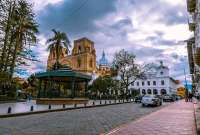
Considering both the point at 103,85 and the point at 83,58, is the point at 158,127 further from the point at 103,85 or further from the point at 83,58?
the point at 83,58

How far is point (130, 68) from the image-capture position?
5356 cm

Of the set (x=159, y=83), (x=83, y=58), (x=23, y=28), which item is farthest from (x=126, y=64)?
(x=159, y=83)

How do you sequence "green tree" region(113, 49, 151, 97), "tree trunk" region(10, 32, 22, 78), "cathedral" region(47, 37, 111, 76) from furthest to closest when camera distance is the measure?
"cathedral" region(47, 37, 111, 76) < "green tree" region(113, 49, 151, 97) < "tree trunk" region(10, 32, 22, 78)

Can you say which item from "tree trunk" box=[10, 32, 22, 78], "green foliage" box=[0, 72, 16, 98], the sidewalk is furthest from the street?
"tree trunk" box=[10, 32, 22, 78]

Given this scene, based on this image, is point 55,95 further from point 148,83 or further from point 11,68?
point 148,83

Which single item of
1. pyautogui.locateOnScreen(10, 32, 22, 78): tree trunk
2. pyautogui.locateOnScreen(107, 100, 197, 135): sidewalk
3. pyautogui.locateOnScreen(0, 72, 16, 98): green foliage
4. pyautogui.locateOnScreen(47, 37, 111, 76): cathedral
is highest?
pyautogui.locateOnScreen(47, 37, 111, 76): cathedral

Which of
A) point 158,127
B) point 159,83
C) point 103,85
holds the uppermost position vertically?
point 159,83

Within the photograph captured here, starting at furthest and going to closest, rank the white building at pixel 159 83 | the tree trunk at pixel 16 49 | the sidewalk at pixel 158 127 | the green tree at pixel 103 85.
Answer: the white building at pixel 159 83
the green tree at pixel 103 85
the tree trunk at pixel 16 49
the sidewalk at pixel 158 127

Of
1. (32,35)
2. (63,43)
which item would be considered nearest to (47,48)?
(63,43)

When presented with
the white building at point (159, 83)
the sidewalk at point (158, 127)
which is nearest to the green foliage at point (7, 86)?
the sidewalk at point (158, 127)

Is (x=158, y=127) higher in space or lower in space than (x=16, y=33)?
lower

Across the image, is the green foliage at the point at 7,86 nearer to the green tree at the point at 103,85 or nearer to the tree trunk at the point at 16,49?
the tree trunk at the point at 16,49

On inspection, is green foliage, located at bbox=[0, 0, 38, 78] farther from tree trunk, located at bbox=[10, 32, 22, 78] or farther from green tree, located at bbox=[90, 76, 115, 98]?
green tree, located at bbox=[90, 76, 115, 98]

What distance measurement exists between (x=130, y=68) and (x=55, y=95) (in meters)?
27.3
